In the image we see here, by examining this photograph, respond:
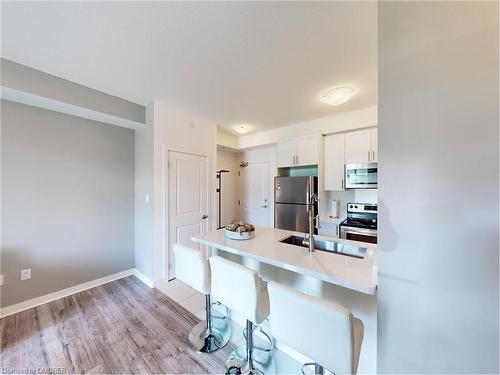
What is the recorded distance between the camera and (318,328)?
0.96 metres

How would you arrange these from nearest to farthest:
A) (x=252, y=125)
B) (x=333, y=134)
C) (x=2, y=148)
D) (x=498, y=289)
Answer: (x=498, y=289)
(x=2, y=148)
(x=333, y=134)
(x=252, y=125)

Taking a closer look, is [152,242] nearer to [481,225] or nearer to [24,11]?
[24,11]

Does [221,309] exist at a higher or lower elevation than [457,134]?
lower

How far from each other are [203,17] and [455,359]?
2.34 m

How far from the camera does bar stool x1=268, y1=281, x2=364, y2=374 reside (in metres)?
0.90

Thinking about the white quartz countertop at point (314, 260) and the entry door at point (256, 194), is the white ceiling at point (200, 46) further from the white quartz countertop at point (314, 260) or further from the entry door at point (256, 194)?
the entry door at point (256, 194)

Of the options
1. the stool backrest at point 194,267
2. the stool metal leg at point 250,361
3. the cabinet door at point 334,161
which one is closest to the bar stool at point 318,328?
the stool metal leg at point 250,361

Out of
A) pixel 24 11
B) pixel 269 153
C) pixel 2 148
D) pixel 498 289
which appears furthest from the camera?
pixel 269 153

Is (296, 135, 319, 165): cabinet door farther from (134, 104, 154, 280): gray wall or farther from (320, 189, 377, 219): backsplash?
(134, 104, 154, 280): gray wall

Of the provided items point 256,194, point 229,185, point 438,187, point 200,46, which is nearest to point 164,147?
point 200,46

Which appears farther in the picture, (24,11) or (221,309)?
(221,309)

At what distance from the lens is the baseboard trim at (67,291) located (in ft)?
7.14

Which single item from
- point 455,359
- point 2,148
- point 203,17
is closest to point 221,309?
point 455,359

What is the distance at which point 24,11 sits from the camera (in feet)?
4.44
